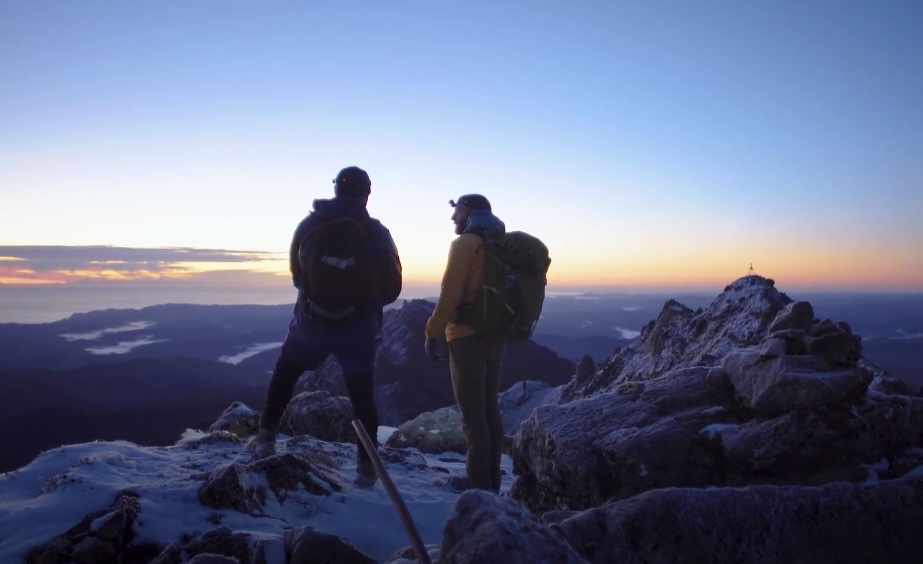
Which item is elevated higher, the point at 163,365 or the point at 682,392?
the point at 682,392

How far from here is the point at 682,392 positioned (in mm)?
5941

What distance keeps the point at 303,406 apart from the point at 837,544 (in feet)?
28.3

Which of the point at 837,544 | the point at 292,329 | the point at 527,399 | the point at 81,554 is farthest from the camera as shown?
the point at 527,399

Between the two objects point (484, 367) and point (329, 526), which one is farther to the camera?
point (484, 367)

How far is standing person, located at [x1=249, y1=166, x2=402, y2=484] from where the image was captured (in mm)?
6008

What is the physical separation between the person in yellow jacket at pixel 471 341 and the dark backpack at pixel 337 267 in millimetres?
854

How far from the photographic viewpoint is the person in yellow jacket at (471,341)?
5777 millimetres

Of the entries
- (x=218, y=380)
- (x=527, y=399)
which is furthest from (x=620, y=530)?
(x=218, y=380)

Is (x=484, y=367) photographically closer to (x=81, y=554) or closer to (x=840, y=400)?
(x=840, y=400)

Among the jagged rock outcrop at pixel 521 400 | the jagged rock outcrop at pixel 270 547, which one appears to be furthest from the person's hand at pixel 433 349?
the jagged rock outcrop at pixel 521 400

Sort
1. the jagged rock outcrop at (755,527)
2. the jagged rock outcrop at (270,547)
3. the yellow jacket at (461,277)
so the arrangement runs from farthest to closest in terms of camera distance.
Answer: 1. the yellow jacket at (461,277)
2. the jagged rock outcrop at (270,547)
3. the jagged rock outcrop at (755,527)

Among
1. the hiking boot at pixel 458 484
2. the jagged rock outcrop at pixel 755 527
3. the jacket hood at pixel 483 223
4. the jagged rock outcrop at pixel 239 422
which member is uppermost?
the jacket hood at pixel 483 223

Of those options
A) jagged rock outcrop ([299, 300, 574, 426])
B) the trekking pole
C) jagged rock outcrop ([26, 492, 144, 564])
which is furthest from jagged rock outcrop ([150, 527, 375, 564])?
jagged rock outcrop ([299, 300, 574, 426])

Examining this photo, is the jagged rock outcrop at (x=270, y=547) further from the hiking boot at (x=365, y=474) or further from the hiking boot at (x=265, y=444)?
the hiking boot at (x=265, y=444)
